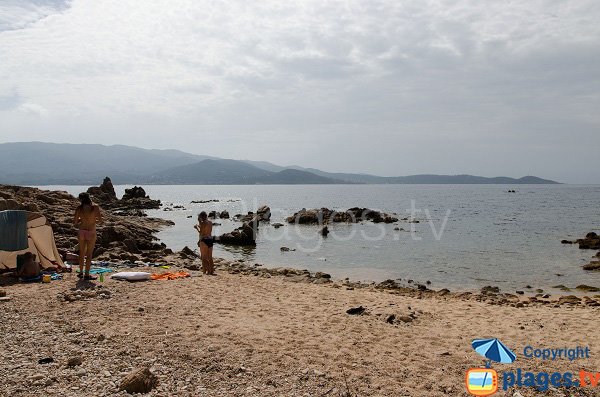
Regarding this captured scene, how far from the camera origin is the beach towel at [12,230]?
11.8 meters

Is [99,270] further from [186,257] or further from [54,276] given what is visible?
[186,257]

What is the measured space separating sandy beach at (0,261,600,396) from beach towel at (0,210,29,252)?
1.42 meters

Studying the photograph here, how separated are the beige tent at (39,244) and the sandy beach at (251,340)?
1337mm

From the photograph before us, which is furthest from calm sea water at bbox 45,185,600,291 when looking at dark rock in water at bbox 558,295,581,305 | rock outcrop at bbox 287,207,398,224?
rock outcrop at bbox 287,207,398,224

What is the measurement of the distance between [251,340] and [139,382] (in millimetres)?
2407

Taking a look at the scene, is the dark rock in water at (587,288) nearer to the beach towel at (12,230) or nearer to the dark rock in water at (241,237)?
the beach towel at (12,230)

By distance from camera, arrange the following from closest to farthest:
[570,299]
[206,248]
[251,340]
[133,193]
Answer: [251,340] < [570,299] < [206,248] < [133,193]

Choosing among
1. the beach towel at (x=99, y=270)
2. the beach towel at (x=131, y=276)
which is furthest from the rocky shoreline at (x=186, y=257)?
the beach towel at (x=131, y=276)

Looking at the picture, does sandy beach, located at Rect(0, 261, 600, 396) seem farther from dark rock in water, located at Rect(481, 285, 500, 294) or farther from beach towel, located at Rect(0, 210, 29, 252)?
dark rock in water, located at Rect(481, 285, 500, 294)

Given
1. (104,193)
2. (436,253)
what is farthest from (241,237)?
(104,193)

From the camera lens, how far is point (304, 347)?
750 centimetres

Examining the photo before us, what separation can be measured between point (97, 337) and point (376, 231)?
3582cm

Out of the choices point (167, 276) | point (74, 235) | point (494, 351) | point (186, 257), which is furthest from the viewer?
point (186, 257)

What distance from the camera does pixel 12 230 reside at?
11.9m
